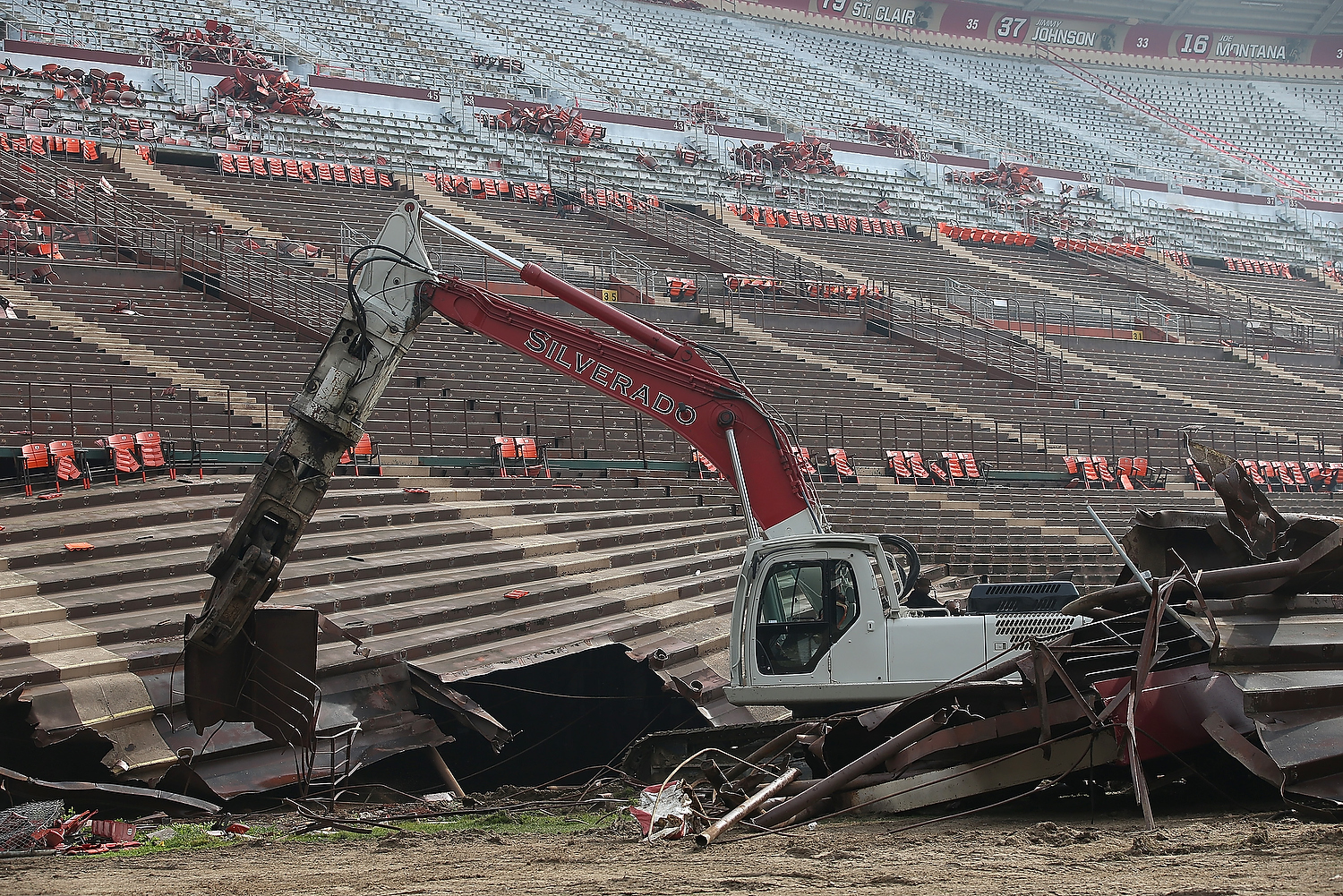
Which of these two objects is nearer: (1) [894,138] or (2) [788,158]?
(2) [788,158]

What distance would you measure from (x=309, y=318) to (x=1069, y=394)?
19819 mm

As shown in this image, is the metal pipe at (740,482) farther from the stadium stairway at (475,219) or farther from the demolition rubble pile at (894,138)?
the demolition rubble pile at (894,138)

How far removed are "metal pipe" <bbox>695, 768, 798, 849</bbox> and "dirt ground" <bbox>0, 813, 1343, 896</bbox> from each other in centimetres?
8

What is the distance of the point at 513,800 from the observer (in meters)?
9.30

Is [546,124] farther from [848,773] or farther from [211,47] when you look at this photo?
[848,773]

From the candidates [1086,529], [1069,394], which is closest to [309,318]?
[1086,529]

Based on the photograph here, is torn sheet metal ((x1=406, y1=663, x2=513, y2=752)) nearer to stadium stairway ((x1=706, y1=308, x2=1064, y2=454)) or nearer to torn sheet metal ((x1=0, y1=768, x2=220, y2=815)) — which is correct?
torn sheet metal ((x1=0, y1=768, x2=220, y2=815))

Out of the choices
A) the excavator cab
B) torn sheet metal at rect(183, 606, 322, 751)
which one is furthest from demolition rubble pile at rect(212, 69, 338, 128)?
the excavator cab

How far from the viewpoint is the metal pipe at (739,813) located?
6105 mm

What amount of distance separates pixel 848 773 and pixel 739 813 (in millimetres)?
804

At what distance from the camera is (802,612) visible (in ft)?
31.7

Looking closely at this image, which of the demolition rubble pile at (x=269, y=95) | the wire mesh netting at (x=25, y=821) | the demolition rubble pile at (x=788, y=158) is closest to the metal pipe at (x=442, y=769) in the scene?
the wire mesh netting at (x=25, y=821)

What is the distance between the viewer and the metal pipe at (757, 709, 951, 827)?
6.74 m

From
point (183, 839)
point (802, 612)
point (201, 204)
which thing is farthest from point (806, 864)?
point (201, 204)
